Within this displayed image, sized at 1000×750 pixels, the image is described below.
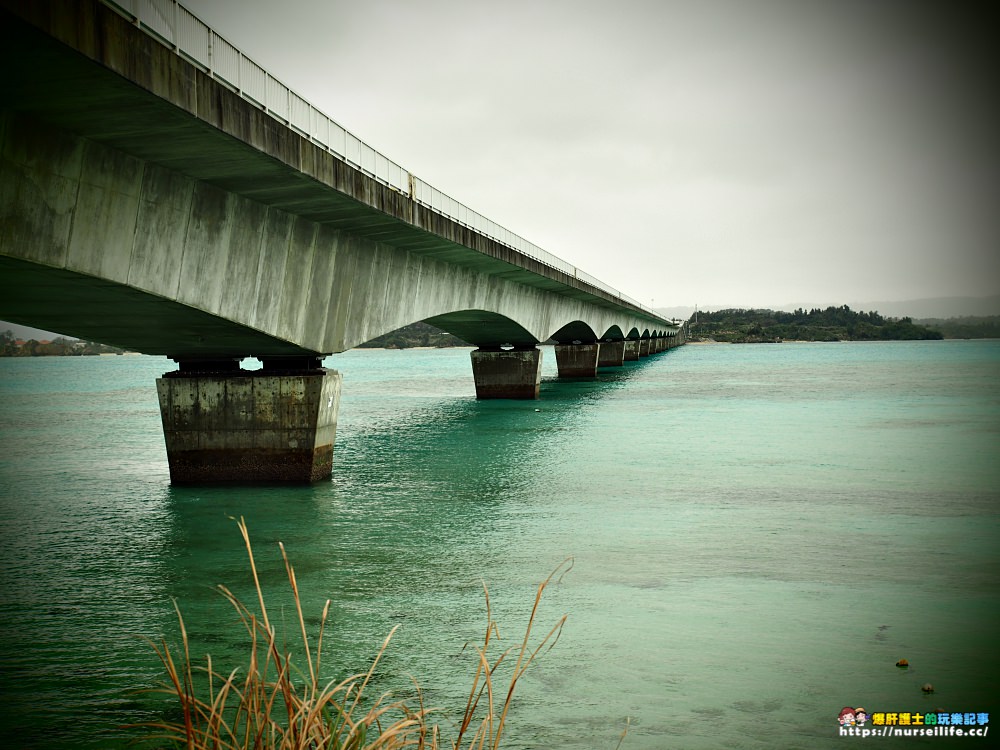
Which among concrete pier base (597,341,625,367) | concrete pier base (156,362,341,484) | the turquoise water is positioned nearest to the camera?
the turquoise water

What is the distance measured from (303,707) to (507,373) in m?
39.6

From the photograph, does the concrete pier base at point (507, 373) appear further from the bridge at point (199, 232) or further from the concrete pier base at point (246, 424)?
the concrete pier base at point (246, 424)

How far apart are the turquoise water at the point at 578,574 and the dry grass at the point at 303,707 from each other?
395 mm

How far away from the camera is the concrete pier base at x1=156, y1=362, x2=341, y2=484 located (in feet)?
58.7

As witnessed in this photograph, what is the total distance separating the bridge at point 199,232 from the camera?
30.7 ft

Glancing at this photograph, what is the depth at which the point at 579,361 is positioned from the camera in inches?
2542

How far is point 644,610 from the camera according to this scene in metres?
9.92

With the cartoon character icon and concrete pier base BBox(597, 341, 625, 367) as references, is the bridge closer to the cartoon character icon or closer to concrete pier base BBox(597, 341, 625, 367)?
the cartoon character icon

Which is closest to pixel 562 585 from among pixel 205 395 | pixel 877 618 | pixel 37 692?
pixel 877 618

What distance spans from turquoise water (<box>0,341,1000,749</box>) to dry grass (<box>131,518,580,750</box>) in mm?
395
